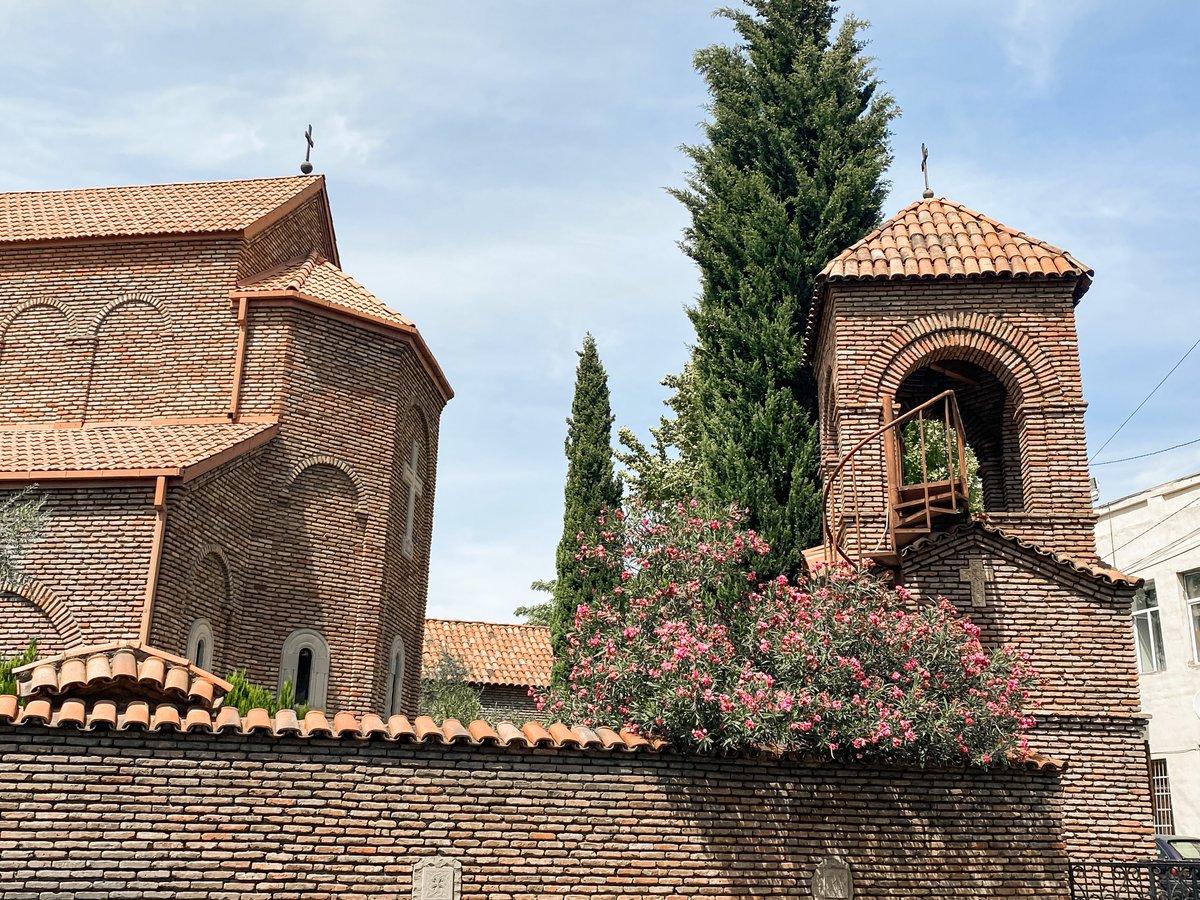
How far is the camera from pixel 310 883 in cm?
762

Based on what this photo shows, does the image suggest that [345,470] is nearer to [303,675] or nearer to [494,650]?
[303,675]

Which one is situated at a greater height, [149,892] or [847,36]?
[847,36]

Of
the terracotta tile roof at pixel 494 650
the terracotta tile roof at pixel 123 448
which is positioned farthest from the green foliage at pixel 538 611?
the terracotta tile roof at pixel 123 448

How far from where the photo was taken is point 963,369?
13.8m

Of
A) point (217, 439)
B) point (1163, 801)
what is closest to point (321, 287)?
point (217, 439)

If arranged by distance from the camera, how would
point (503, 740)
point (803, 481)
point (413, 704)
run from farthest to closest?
point (413, 704) < point (803, 481) < point (503, 740)

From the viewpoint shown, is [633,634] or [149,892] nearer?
[149,892]

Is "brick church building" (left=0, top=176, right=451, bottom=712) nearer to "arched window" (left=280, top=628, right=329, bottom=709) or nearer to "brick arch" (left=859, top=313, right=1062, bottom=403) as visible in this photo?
"arched window" (left=280, top=628, right=329, bottom=709)

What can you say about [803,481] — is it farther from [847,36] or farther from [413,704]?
[847,36]

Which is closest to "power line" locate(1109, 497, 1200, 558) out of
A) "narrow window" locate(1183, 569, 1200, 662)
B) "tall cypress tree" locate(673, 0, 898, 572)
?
"narrow window" locate(1183, 569, 1200, 662)

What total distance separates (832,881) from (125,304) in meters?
13.4

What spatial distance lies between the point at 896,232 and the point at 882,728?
7.60 meters

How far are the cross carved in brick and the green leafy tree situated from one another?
154 inches

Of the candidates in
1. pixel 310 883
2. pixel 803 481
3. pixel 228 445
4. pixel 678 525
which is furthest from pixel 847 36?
pixel 310 883
